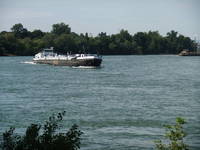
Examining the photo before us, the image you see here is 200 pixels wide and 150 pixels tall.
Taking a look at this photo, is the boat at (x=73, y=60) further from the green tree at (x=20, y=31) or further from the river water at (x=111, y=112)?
the green tree at (x=20, y=31)

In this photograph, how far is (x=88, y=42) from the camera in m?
142

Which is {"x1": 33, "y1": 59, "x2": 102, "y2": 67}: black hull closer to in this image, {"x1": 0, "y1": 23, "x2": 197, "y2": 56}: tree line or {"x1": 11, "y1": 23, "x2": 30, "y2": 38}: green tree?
{"x1": 0, "y1": 23, "x2": 197, "y2": 56}: tree line

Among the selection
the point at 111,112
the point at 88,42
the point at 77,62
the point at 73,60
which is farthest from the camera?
the point at 88,42

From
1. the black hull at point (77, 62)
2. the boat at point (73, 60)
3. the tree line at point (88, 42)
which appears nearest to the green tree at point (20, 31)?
the tree line at point (88, 42)

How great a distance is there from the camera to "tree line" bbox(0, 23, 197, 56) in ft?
431

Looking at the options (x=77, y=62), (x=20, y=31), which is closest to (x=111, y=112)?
A: (x=77, y=62)

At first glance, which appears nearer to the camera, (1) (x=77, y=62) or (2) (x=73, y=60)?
(1) (x=77, y=62)

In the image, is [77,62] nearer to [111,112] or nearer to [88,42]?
[111,112]

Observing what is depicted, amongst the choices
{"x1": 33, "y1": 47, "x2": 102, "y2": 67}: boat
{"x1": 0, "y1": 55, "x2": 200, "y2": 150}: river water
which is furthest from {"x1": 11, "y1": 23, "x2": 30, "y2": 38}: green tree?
{"x1": 0, "y1": 55, "x2": 200, "y2": 150}: river water

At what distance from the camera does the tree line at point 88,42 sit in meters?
131

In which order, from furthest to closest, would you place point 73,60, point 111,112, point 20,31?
point 20,31, point 73,60, point 111,112

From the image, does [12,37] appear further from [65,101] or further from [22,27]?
[65,101]

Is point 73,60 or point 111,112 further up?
point 73,60

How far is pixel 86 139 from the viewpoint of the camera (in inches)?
665
